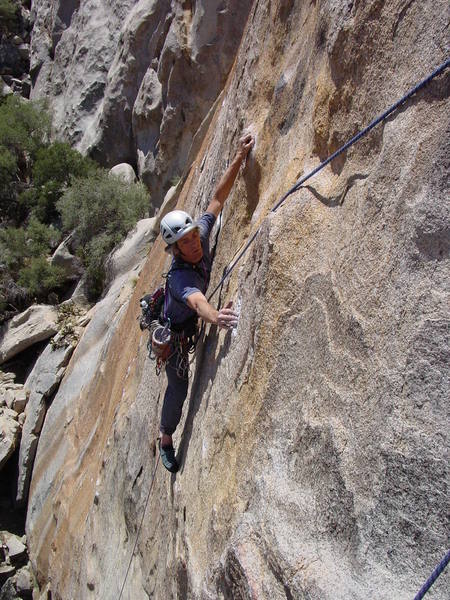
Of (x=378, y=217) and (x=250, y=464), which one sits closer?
(x=378, y=217)

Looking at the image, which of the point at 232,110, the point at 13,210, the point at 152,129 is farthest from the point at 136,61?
the point at 232,110

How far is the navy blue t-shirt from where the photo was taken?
411 cm

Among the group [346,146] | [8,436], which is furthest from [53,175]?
[346,146]

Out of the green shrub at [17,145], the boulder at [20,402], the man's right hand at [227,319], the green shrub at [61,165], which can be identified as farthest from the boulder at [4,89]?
the man's right hand at [227,319]

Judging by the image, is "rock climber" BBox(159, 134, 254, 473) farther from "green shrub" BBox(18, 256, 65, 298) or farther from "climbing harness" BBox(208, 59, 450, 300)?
"green shrub" BBox(18, 256, 65, 298)

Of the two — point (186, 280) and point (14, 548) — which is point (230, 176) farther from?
point (14, 548)

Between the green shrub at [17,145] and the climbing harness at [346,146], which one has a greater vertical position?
the green shrub at [17,145]

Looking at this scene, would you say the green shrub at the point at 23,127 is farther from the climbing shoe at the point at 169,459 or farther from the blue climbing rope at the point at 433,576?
the blue climbing rope at the point at 433,576

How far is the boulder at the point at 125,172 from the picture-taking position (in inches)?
679

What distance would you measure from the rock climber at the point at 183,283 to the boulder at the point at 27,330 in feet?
31.3

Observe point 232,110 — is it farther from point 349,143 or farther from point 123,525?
point 123,525

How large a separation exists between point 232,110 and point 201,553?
12.7ft

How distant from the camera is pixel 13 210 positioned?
66.4 feet

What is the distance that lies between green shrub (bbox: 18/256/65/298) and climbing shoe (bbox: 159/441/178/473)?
11.5 meters
